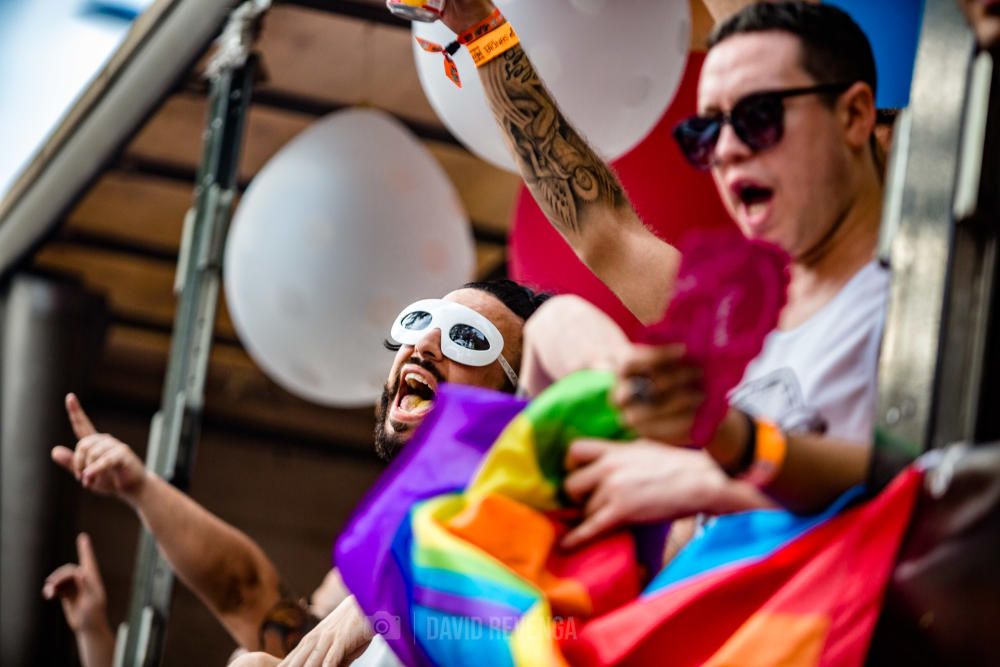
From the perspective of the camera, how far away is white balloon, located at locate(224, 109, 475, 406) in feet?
9.74

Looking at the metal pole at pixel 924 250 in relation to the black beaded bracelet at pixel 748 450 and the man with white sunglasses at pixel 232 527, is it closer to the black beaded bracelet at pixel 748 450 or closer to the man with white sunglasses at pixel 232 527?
the black beaded bracelet at pixel 748 450

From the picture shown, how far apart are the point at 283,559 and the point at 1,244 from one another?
2325 mm

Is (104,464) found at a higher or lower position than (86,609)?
higher

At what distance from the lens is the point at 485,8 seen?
74.7 inches

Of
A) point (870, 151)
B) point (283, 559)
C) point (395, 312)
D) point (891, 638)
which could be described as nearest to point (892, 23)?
point (870, 151)

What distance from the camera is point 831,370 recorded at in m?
1.35

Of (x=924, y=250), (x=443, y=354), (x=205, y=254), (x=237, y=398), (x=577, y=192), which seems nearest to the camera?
(x=924, y=250)

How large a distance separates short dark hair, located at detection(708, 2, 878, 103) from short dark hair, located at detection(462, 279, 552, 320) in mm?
779

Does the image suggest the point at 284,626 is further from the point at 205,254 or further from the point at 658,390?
the point at 658,390

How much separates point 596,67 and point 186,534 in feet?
3.83

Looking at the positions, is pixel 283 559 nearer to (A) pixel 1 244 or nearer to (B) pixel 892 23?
(A) pixel 1 244

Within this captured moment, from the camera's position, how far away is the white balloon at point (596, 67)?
223 centimetres

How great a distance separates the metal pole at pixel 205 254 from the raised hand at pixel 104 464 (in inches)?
18.7

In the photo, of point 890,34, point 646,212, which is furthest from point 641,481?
point 646,212
